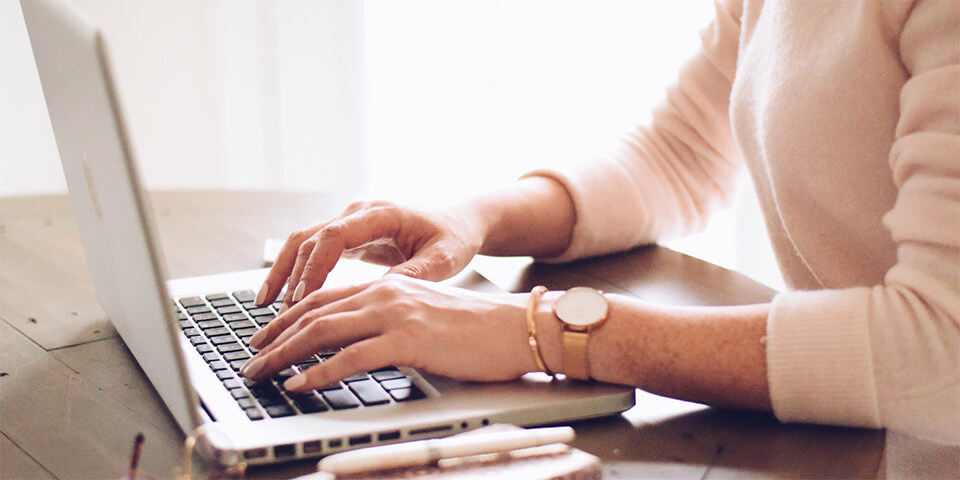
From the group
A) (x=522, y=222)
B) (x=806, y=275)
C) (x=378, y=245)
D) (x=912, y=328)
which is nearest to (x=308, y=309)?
(x=378, y=245)

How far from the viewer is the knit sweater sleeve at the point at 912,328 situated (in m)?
0.73

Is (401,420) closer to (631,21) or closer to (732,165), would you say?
(732,165)

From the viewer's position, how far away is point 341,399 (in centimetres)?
72

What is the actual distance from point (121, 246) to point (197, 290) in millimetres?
355

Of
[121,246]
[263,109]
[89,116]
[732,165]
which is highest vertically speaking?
[89,116]

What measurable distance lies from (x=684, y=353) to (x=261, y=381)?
35 cm

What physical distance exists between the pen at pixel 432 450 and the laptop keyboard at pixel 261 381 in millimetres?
137

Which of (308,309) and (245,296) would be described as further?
(245,296)

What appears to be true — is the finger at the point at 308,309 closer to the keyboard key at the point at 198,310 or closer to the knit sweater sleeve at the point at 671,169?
the keyboard key at the point at 198,310

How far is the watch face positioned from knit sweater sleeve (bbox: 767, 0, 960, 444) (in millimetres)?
142

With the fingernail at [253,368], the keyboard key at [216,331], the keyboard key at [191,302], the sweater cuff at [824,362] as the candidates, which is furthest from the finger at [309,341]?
the sweater cuff at [824,362]

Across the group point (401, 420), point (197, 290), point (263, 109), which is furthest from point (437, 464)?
point (263, 109)

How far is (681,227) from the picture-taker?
130 centimetres

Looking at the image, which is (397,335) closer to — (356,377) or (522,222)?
(356,377)
